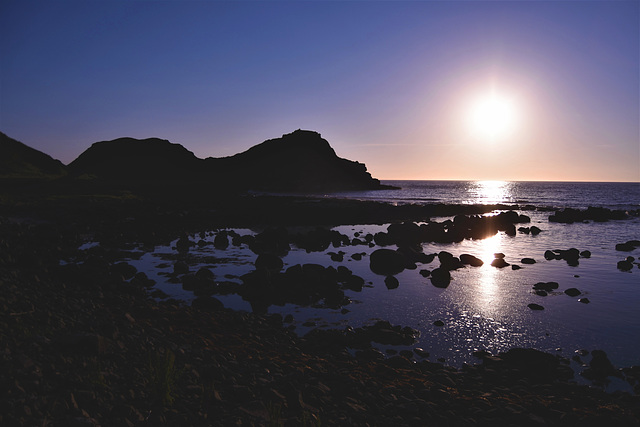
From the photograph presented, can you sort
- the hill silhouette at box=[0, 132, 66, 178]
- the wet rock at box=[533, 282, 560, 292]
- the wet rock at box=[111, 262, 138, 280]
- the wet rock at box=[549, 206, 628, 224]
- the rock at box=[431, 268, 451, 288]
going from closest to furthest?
1. the wet rock at box=[533, 282, 560, 292]
2. the wet rock at box=[111, 262, 138, 280]
3. the rock at box=[431, 268, 451, 288]
4. the wet rock at box=[549, 206, 628, 224]
5. the hill silhouette at box=[0, 132, 66, 178]

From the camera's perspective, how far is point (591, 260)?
2459cm

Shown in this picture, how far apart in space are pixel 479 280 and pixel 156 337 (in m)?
15.7

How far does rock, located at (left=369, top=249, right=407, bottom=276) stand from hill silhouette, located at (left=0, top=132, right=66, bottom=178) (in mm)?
70652

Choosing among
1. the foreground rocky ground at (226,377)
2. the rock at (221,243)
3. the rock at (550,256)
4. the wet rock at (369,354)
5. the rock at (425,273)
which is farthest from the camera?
the rock at (221,243)

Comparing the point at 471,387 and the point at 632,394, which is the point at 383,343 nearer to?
the point at 471,387

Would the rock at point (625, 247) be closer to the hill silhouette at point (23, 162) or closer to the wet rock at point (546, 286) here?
the wet rock at point (546, 286)

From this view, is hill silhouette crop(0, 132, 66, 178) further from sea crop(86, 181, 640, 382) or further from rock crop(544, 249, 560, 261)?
rock crop(544, 249, 560, 261)

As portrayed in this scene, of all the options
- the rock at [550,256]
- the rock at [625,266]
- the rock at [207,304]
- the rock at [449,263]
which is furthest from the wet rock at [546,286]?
the rock at [207,304]

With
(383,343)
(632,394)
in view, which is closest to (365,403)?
(383,343)

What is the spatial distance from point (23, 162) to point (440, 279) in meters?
88.0

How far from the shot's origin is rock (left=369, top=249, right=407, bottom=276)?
2088 centimetres

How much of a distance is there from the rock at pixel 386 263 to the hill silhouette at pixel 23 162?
70.7 metres

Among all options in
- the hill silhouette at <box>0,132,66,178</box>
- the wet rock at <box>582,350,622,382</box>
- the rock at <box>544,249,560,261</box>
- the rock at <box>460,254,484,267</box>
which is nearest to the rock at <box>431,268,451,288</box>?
the rock at <box>460,254,484,267</box>

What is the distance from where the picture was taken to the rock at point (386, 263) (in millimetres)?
20875
